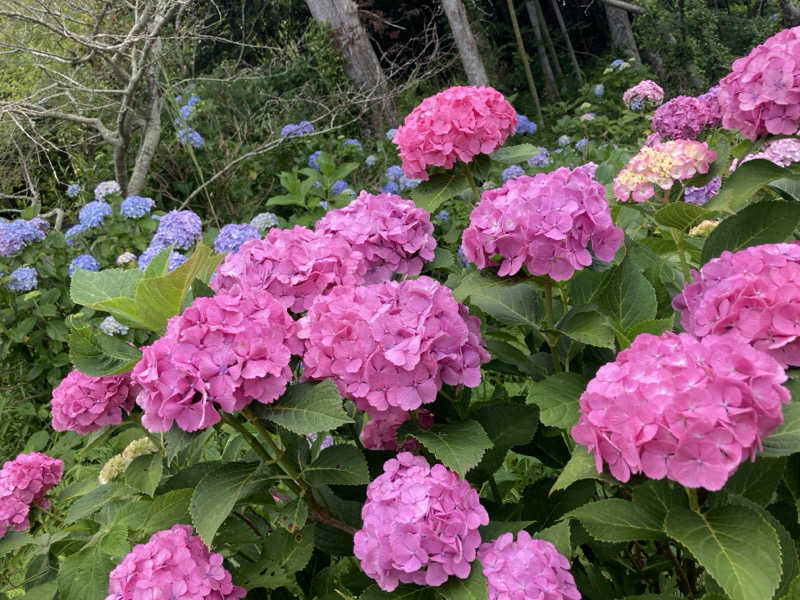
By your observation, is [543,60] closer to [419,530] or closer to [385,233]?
[385,233]

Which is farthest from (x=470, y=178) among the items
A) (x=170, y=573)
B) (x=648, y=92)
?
(x=648, y=92)

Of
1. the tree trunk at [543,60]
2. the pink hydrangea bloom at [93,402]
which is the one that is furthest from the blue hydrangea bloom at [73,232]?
the tree trunk at [543,60]

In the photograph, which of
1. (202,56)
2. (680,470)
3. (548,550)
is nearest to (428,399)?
(548,550)

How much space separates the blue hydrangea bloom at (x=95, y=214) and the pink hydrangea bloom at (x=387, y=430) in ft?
10.5

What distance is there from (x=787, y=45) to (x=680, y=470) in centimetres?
92

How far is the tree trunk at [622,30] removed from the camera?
8.32 metres

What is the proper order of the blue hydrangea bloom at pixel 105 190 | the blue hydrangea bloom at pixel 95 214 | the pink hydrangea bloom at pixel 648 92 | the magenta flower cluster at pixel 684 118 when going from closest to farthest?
the magenta flower cluster at pixel 684 118 → the pink hydrangea bloom at pixel 648 92 → the blue hydrangea bloom at pixel 95 214 → the blue hydrangea bloom at pixel 105 190

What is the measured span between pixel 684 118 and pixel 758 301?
1.50 metres

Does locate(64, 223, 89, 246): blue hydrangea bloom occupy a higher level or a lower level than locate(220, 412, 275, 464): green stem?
lower

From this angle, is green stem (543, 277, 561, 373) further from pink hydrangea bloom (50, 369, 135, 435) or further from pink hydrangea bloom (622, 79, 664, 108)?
pink hydrangea bloom (622, 79, 664, 108)

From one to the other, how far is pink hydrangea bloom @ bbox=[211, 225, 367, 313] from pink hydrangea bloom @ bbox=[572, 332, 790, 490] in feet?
1.84

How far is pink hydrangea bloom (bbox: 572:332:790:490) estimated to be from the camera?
0.80 metres

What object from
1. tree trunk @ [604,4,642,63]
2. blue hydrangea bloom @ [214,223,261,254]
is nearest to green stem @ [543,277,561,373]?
blue hydrangea bloom @ [214,223,261,254]

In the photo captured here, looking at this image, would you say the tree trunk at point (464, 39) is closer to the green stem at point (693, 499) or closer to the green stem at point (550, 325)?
the green stem at point (550, 325)
